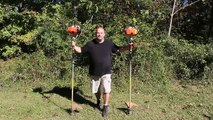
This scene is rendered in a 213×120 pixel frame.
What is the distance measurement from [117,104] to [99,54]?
1.39 m

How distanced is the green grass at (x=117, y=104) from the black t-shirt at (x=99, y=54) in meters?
0.89

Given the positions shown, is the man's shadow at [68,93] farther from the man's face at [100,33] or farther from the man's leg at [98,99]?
the man's face at [100,33]

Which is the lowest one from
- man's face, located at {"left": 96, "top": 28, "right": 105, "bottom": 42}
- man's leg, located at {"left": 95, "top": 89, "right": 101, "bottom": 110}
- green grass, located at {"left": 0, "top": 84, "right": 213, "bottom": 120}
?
green grass, located at {"left": 0, "top": 84, "right": 213, "bottom": 120}

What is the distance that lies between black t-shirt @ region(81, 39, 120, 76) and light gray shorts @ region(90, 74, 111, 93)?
0.36ft

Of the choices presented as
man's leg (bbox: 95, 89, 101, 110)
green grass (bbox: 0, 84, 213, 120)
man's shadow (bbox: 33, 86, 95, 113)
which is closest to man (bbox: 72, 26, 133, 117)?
man's leg (bbox: 95, 89, 101, 110)

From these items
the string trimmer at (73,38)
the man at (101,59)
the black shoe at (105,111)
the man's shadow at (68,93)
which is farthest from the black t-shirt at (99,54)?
the man's shadow at (68,93)

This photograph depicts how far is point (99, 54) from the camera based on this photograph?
7941 mm

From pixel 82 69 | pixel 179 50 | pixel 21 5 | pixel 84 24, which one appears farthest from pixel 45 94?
pixel 21 5

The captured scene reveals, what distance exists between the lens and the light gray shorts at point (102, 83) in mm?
8086

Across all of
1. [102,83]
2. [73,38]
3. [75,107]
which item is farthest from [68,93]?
[73,38]

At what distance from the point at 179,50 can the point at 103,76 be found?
3.36 meters

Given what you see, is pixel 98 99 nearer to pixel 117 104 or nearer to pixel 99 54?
pixel 117 104

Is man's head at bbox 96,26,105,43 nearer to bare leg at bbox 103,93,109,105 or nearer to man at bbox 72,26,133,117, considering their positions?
man at bbox 72,26,133,117

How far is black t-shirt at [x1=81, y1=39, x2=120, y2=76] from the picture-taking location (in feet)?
26.0
